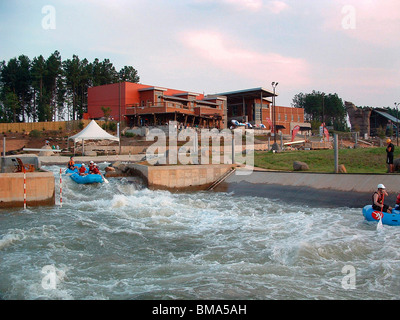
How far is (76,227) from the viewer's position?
11.2 m

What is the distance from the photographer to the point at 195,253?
8.73 meters

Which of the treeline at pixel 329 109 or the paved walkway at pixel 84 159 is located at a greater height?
the treeline at pixel 329 109

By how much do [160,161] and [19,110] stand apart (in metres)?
59.7

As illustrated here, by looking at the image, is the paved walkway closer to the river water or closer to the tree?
the river water

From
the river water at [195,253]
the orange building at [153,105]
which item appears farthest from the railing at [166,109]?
the river water at [195,253]

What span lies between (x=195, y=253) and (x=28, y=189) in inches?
332

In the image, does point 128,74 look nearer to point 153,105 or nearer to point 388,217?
point 153,105

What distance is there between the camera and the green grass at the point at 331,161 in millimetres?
18906

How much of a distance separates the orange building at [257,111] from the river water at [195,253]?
47421mm

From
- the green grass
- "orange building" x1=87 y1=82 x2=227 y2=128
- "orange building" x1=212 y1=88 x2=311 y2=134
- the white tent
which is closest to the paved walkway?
the white tent

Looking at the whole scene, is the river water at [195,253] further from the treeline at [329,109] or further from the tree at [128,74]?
the treeline at [329,109]

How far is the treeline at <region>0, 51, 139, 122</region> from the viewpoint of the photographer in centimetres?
6594

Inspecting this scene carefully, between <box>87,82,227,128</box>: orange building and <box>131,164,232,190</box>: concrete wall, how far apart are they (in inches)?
1131

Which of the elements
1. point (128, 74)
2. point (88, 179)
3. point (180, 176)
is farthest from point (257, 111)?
point (88, 179)
